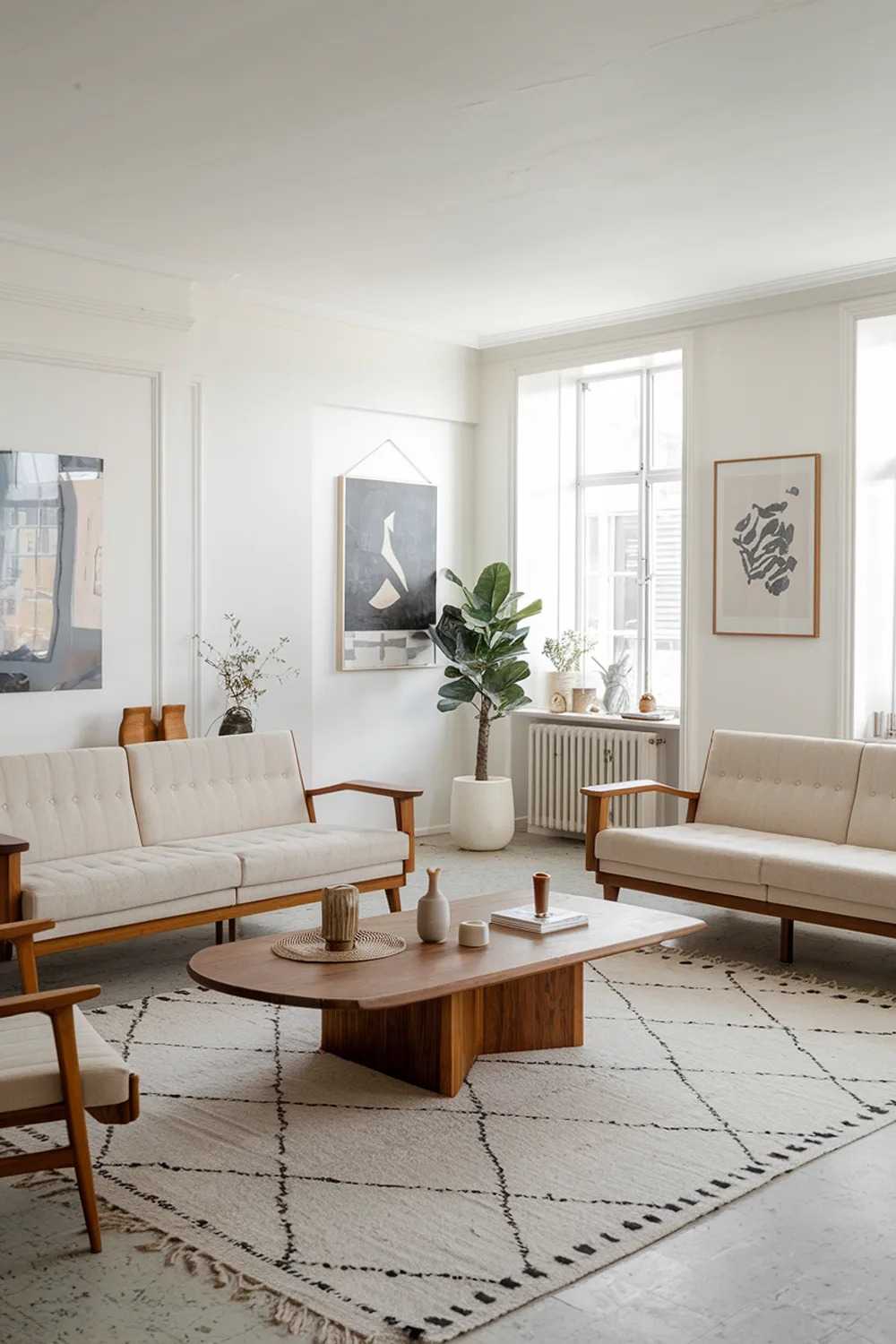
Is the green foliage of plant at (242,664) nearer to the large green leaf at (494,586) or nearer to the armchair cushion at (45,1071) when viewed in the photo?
the large green leaf at (494,586)

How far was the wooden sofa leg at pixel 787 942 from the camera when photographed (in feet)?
17.7

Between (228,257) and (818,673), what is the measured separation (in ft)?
11.8

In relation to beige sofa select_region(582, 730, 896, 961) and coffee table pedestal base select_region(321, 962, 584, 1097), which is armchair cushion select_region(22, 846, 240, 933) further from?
beige sofa select_region(582, 730, 896, 961)

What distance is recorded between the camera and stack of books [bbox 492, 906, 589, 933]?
4.34 m

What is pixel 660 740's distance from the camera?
7.66 m

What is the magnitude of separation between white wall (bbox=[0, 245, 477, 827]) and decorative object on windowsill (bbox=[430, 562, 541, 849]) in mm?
476

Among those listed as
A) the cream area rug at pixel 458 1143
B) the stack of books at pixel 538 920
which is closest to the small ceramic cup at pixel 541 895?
the stack of books at pixel 538 920

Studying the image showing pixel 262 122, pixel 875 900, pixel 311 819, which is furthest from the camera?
pixel 311 819

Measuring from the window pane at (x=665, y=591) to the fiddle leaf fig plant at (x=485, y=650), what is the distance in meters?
0.79

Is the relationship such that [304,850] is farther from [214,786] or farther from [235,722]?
[235,722]

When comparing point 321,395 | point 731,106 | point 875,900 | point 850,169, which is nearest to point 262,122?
point 731,106

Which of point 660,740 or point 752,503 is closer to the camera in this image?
point 752,503

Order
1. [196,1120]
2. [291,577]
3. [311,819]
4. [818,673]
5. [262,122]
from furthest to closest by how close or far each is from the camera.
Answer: [291,577] < [818,673] < [311,819] < [262,122] < [196,1120]

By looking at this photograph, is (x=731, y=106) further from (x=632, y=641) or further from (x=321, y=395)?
(x=632, y=641)
